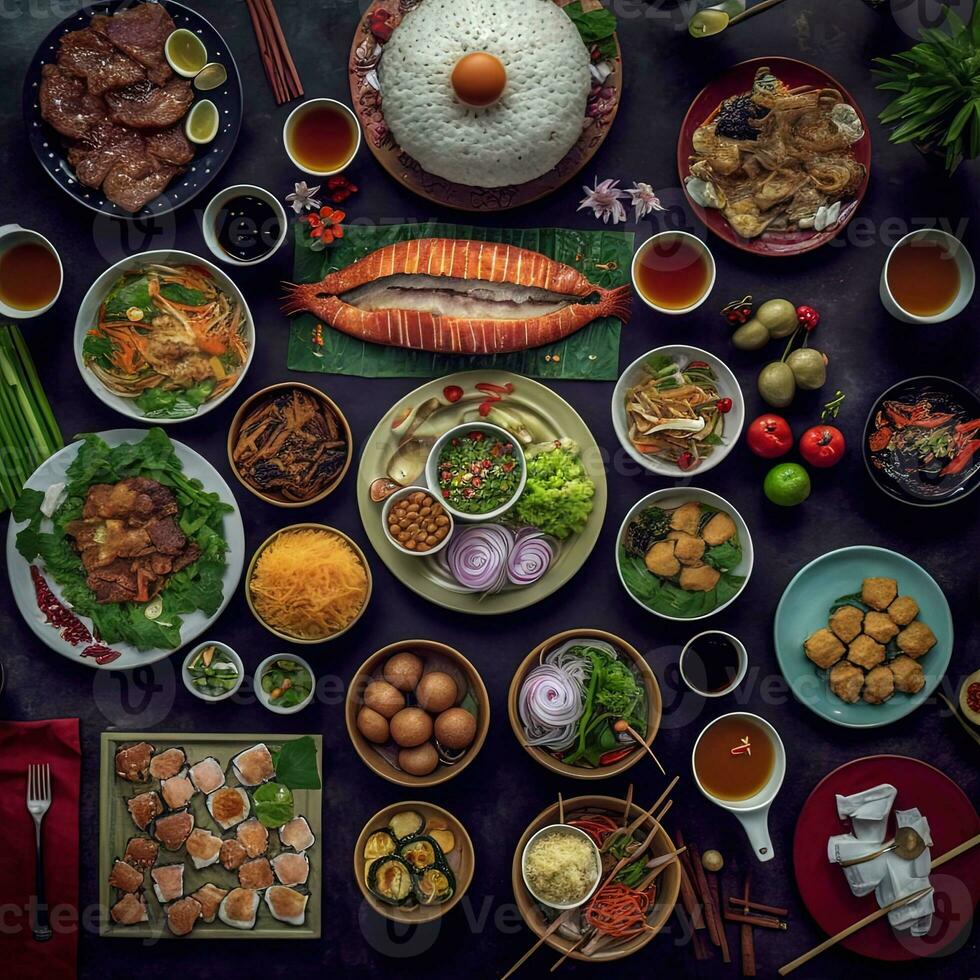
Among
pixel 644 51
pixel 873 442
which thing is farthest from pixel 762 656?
pixel 644 51

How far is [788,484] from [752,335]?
69 cm

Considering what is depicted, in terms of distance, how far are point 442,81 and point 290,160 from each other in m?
0.84

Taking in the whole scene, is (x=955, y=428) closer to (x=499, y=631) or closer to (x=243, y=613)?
(x=499, y=631)

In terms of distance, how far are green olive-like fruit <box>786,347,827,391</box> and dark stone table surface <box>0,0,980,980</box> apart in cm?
17

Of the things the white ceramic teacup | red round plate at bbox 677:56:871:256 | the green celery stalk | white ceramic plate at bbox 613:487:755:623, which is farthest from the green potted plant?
the green celery stalk

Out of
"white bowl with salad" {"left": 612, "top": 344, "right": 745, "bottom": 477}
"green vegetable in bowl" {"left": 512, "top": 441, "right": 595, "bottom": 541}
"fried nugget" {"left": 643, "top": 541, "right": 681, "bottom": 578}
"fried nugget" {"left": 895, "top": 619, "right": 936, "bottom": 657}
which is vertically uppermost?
"white bowl with salad" {"left": 612, "top": 344, "right": 745, "bottom": 477}

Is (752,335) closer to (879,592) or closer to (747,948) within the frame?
(879,592)

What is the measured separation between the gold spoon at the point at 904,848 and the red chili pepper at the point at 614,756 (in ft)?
3.51

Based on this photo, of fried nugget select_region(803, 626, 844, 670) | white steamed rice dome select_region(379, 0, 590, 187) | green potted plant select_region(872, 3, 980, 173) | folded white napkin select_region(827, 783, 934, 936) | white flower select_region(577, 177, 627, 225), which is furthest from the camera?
white flower select_region(577, 177, 627, 225)

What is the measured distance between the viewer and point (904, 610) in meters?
4.01

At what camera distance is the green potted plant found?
3.68 metres

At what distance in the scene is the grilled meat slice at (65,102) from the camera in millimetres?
3930

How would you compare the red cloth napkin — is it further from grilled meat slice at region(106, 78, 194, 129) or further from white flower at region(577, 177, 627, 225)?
white flower at region(577, 177, 627, 225)

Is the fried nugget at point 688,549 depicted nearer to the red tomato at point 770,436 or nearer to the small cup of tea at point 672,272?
the red tomato at point 770,436
